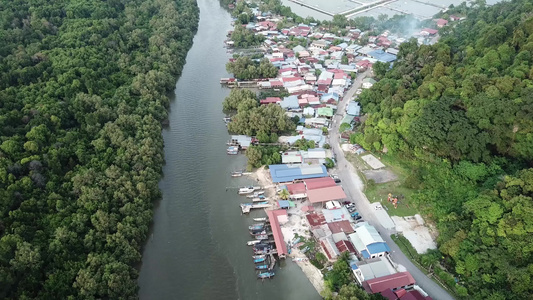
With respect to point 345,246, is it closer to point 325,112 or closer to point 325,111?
point 325,112

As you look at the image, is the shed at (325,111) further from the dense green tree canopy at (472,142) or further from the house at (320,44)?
the house at (320,44)

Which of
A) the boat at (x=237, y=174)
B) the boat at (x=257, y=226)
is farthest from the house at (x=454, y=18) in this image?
the boat at (x=257, y=226)

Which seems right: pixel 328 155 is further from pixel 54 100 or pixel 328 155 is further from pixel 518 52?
pixel 54 100

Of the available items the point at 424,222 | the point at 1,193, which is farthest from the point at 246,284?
the point at 1,193

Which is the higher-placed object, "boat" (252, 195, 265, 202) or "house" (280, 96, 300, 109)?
"house" (280, 96, 300, 109)

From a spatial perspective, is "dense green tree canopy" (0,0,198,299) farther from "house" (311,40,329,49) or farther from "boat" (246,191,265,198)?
"house" (311,40,329,49)

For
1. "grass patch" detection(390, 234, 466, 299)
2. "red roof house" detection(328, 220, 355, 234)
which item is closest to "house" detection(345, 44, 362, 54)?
"red roof house" detection(328, 220, 355, 234)
